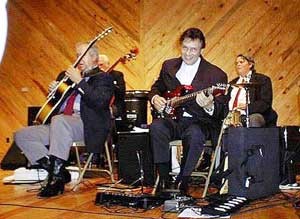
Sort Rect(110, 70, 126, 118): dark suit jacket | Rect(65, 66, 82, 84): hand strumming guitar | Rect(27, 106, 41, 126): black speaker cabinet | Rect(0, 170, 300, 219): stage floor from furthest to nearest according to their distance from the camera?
Rect(27, 106, 41, 126): black speaker cabinet < Rect(110, 70, 126, 118): dark suit jacket < Rect(65, 66, 82, 84): hand strumming guitar < Rect(0, 170, 300, 219): stage floor

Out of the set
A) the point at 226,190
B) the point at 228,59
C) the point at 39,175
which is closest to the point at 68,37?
the point at 228,59

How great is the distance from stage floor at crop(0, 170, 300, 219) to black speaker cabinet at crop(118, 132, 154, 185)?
1.47 ft

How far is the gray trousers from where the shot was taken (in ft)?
11.1

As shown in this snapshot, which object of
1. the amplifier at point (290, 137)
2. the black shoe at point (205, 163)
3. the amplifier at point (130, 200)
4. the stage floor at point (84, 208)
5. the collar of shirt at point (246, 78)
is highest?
the collar of shirt at point (246, 78)

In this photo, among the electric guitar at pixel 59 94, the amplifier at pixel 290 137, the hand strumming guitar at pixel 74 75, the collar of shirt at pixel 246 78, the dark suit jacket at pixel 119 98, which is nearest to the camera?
the hand strumming guitar at pixel 74 75

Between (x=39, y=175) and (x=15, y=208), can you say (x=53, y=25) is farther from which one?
(x=15, y=208)

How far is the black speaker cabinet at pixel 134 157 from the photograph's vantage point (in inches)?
153

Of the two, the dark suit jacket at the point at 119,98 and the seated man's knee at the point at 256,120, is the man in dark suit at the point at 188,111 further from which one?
the dark suit jacket at the point at 119,98

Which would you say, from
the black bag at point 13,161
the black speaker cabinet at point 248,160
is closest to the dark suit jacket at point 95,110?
the black speaker cabinet at point 248,160

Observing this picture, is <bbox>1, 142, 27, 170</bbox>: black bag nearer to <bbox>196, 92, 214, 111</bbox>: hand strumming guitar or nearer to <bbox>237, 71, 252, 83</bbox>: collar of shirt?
<bbox>237, 71, 252, 83</bbox>: collar of shirt

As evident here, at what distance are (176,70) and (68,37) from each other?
3.47 meters

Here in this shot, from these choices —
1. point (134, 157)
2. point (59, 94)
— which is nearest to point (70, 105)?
point (59, 94)

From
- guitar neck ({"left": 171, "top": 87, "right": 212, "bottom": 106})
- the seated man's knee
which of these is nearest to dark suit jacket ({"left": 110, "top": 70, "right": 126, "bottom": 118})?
the seated man's knee

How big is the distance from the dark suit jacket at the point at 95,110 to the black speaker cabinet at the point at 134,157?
1.52ft
